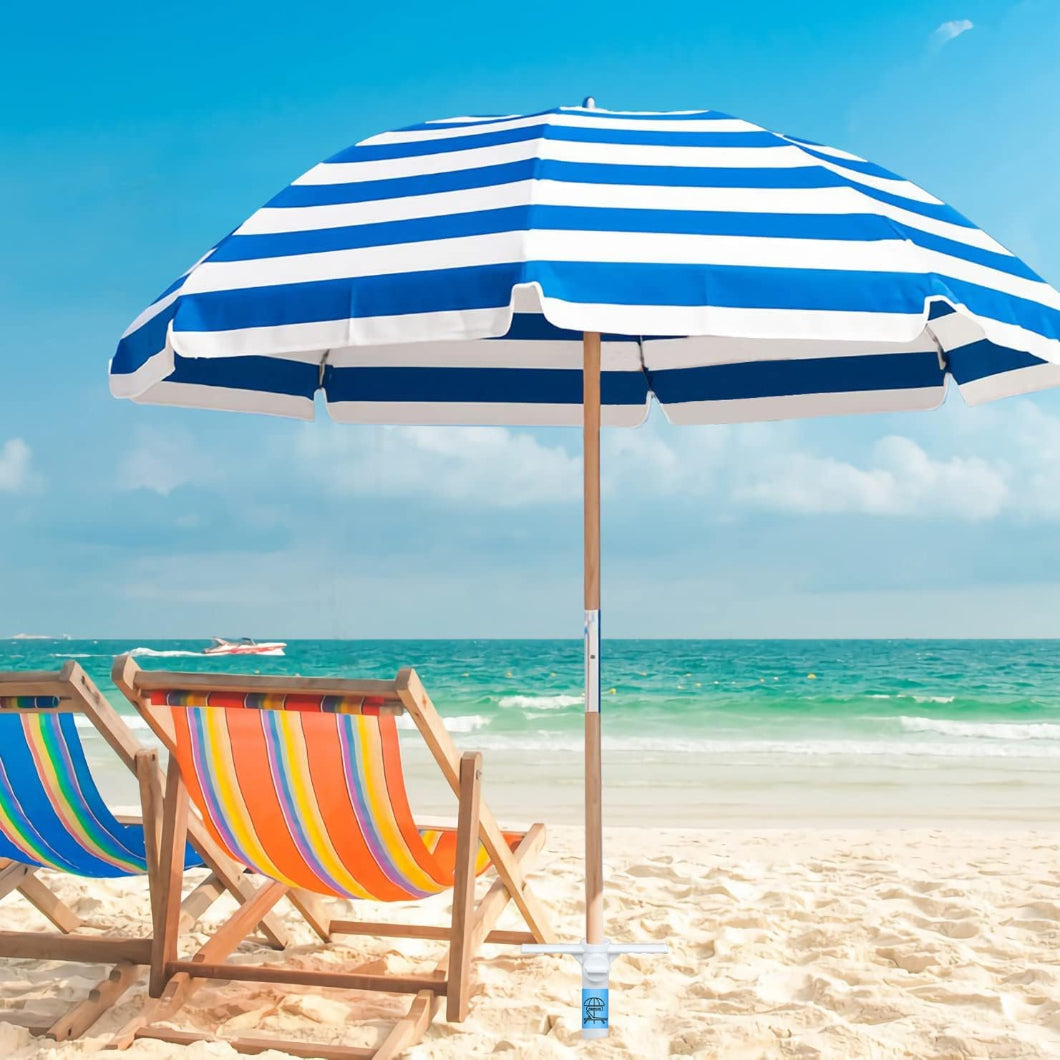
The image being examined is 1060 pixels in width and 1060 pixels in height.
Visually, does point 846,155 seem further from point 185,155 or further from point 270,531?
point 270,531

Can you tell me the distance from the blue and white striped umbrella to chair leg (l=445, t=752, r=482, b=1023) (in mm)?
939

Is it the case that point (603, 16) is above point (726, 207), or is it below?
above

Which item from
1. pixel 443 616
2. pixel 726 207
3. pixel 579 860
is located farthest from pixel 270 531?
pixel 726 207

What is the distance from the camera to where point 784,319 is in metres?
1.74

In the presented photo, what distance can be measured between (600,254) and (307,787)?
4.03ft

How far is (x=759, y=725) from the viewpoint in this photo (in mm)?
14359

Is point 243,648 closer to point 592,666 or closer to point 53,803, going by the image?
point 53,803

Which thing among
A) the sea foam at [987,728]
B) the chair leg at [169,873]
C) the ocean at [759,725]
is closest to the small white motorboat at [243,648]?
the ocean at [759,725]

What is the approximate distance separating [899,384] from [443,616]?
28.7 meters

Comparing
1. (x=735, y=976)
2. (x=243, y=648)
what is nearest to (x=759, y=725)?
(x=735, y=976)

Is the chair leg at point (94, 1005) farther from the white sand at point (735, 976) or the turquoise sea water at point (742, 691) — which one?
the turquoise sea water at point (742, 691)

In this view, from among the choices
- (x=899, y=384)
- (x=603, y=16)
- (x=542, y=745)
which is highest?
(x=603, y=16)

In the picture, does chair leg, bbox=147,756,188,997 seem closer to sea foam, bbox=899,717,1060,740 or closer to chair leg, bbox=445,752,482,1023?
chair leg, bbox=445,752,482,1023

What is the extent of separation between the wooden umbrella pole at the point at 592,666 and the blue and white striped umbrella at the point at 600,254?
18.9 inches
